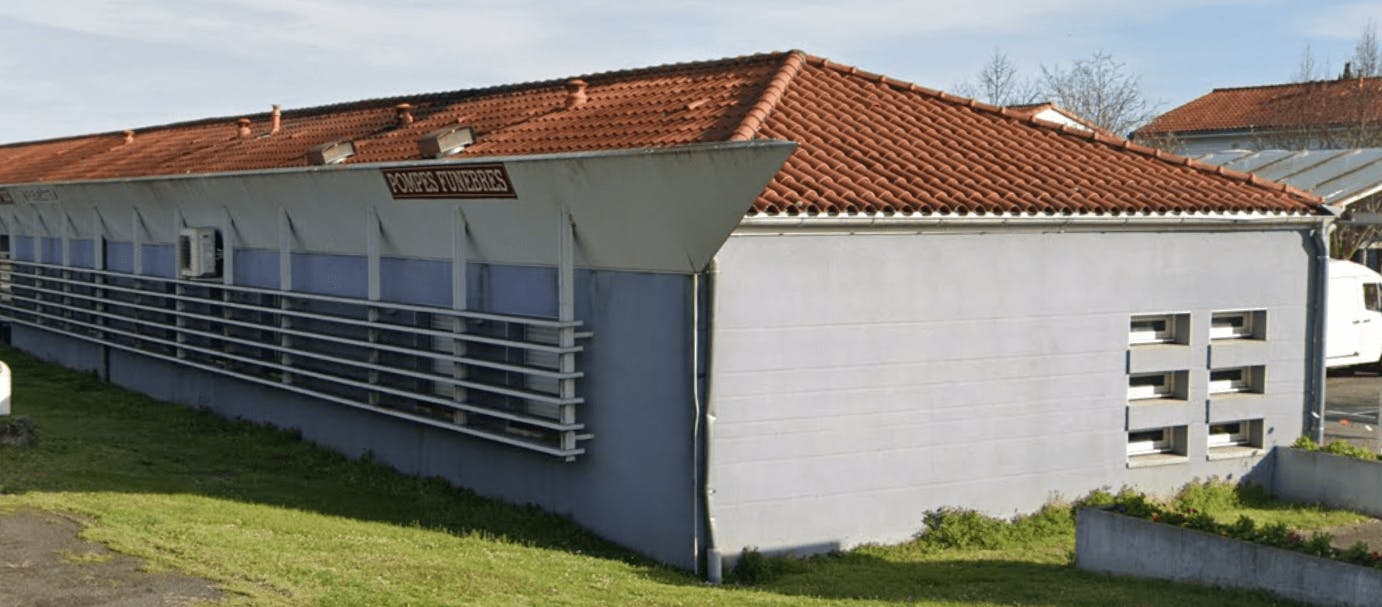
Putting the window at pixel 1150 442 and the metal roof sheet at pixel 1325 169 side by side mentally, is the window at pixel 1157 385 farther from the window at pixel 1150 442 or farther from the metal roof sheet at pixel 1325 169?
the metal roof sheet at pixel 1325 169

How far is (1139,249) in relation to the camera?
15141 millimetres

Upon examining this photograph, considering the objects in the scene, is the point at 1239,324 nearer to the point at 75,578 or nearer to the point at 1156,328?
the point at 1156,328

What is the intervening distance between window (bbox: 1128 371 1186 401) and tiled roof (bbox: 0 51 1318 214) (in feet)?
5.81

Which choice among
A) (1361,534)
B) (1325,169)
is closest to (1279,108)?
(1325,169)

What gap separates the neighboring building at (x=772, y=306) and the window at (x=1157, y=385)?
0.11 feet

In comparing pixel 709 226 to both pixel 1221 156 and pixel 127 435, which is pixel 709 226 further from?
pixel 1221 156

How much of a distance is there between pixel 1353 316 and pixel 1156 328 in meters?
13.9

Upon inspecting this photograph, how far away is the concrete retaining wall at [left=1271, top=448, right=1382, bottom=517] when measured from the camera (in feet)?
50.2

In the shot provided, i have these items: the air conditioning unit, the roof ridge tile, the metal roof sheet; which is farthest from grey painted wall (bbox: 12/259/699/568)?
the metal roof sheet

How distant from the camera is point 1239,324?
16281mm

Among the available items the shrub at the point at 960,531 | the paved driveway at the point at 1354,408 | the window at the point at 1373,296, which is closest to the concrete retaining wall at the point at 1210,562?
the shrub at the point at 960,531

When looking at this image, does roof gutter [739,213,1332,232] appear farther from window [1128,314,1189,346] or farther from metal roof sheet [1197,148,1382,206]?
metal roof sheet [1197,148,1382,206]

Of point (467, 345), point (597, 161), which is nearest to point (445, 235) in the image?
point (467, 345)

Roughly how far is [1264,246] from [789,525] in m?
6.84
